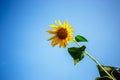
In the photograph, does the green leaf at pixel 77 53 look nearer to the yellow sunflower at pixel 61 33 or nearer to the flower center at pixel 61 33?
the yellow sunflower at pixel 61 33

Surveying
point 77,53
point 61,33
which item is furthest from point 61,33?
point 77,53

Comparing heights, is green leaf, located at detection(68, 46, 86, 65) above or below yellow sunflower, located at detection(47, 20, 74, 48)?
below

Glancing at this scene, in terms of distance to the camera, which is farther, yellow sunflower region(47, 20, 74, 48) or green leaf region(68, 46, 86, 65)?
yellow sunflower region(47, 20, 74, 48)

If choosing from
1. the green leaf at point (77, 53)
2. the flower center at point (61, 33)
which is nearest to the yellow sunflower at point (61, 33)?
the flower center at point (61, 33)

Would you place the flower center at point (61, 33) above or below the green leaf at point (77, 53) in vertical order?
above

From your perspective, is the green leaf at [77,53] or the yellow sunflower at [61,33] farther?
the yellow sunflower at [61,33]

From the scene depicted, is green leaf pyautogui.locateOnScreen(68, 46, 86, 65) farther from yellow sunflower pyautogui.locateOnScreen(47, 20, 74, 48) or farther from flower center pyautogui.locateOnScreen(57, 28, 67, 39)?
flower center pyautogui.locateOnScreen(57, 28, 67, 39)

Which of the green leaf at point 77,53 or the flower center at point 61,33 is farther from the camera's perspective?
the flower center at point 61,33

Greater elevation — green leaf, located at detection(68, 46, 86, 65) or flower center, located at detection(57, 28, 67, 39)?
flower center, located at detection(57, 28, 67, 39)

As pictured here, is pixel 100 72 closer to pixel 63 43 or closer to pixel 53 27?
pixel 63 43

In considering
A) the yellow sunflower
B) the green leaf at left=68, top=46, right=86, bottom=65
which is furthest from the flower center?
the green leaf at left=68, top=46, right=86, bottom=65
